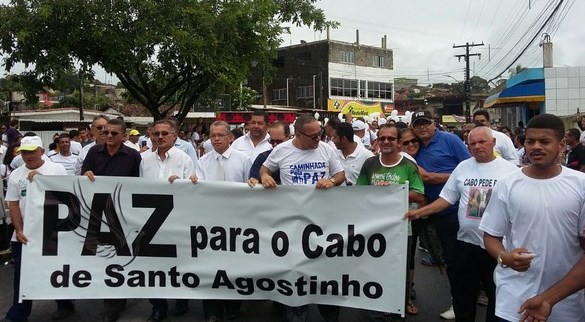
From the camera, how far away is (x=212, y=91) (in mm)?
14594

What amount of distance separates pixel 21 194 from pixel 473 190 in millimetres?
3892

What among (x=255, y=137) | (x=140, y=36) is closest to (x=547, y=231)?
(x=255, y=137)

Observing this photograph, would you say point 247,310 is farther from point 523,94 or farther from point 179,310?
point 523,94

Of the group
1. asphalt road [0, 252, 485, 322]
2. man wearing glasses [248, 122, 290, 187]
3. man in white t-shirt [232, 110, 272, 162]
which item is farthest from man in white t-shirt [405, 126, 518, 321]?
man in white t-shirt [232, 110, 272, 162]

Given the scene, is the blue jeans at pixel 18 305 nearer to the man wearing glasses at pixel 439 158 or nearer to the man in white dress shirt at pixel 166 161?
the man in white dress shirt at pixel 166 161

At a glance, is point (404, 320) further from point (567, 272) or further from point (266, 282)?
point (567, 272)

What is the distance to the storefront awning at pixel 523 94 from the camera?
77.6 ft

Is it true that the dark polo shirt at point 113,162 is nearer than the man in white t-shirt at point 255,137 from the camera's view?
Yes

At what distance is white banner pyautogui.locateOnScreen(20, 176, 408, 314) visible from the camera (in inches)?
172

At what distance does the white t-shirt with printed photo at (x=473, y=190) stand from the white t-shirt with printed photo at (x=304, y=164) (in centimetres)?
101

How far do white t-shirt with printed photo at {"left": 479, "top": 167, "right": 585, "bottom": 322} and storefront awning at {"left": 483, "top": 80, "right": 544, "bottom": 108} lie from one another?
22.3 metres

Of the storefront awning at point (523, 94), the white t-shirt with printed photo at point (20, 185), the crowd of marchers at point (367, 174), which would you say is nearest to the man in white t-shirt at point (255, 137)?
the crowd of marchers at point (367, 174)

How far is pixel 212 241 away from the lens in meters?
4.63

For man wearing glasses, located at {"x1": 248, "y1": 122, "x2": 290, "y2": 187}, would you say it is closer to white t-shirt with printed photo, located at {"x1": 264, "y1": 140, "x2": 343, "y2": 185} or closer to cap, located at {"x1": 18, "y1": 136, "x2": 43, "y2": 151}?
white t-shirt with printed photo, located at {"x1": 264, "y1": 140, "x2": 343, "y2": 185}
